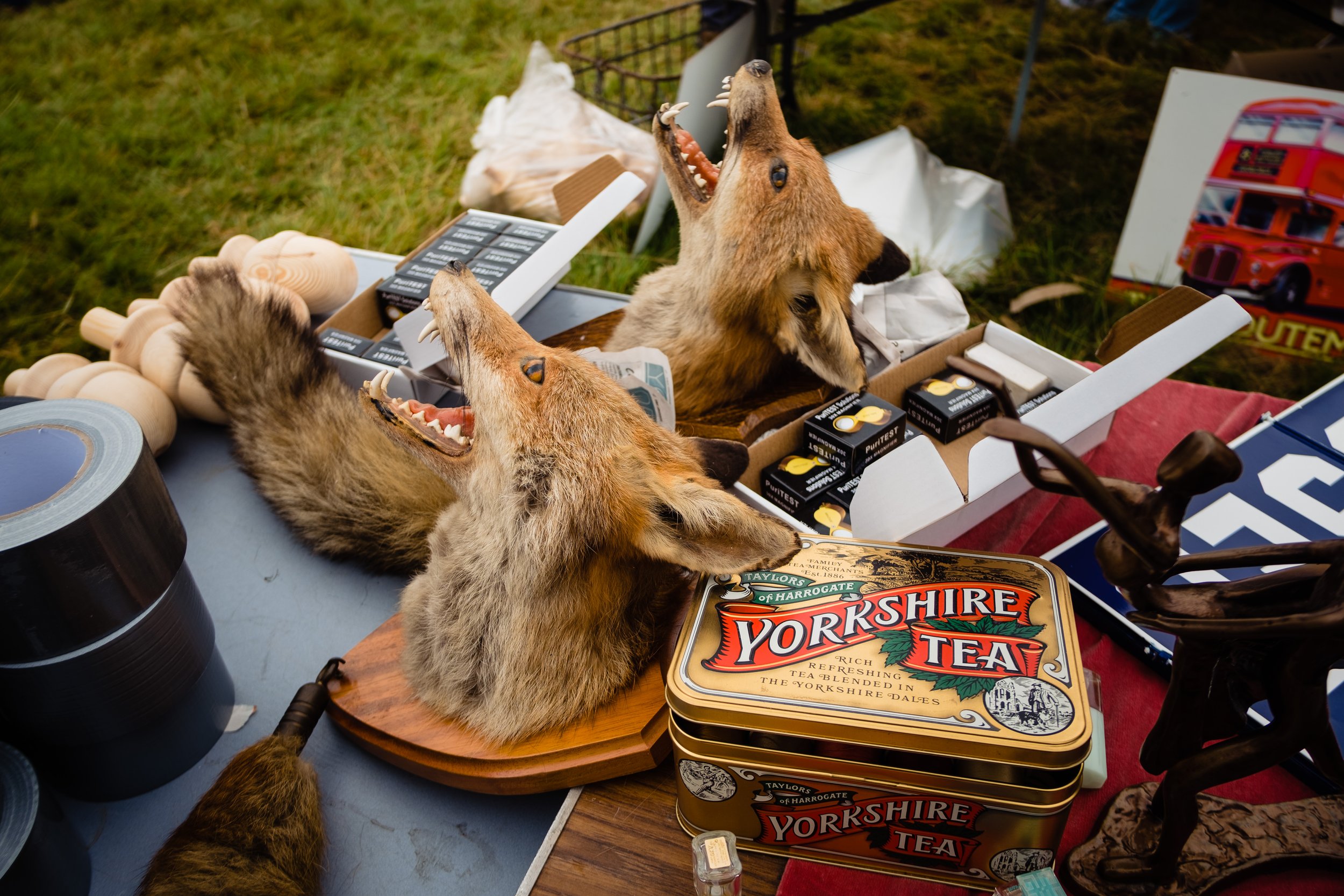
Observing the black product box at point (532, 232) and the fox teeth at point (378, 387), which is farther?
the black product box at point (532, 232)

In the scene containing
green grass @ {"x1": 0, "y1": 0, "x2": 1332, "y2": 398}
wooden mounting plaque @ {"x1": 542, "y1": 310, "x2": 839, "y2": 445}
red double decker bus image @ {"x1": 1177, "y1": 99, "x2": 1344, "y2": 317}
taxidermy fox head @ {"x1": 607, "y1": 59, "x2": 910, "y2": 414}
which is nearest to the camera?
taxidermy fox head @ {"x1": 607, "y1": 59, "x2": 910, "y2": 414}

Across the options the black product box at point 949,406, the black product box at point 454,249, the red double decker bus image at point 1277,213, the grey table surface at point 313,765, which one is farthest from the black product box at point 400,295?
the red double decker bus image at point 1277,213

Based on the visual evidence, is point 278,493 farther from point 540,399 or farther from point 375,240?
point 375,240

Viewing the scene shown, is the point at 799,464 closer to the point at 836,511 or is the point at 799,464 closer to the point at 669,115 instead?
the point at 836,511

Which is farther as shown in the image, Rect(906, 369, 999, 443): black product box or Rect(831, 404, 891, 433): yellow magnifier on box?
Rect(906, 369, 999, 443): black product box

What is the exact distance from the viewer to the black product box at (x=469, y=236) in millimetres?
2596

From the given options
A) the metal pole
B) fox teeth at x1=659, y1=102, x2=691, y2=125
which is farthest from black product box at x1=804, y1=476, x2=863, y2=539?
the metal pole

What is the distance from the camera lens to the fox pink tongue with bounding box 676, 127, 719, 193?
225cm

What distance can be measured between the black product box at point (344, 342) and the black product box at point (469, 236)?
0.45 m

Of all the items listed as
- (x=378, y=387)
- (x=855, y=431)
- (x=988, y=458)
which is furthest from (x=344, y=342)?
(x=988, y=458)

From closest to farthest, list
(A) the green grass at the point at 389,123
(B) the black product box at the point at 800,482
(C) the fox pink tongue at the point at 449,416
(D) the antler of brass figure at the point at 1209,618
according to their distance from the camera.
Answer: (D) the antler of brass figure at the point at 1209,618 → (C) the fox pink tongue at the point at 449,416 → (B) the black product box at the point at 800,482 → (A) the green grass at the point at 389,123

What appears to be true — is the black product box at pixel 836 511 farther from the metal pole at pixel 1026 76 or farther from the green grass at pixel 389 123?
the metal pole at pixel 1026 76

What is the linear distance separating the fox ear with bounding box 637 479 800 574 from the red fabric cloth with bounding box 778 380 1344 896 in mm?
512

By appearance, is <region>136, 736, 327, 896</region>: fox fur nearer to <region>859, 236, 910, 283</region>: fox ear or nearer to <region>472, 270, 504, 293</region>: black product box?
<region>472, 270, 504, 293</region>: black product box
